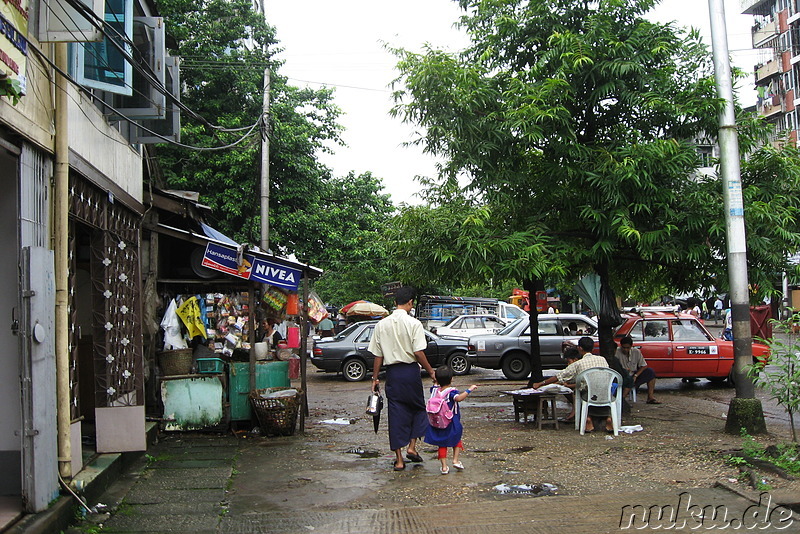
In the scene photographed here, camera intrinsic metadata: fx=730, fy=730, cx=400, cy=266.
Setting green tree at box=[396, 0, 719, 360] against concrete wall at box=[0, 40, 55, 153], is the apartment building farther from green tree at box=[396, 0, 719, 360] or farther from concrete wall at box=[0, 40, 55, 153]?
concrete wall at box=[0, 40, 55, 153]

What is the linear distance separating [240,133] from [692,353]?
13476 millimetres

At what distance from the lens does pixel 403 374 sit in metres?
7.64

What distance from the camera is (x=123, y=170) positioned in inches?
347

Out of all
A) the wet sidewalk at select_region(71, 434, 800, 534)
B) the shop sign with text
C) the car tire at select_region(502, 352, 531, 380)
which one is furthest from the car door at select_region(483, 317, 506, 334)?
the shop sign with text

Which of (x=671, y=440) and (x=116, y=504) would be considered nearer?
(x=116, y=504)

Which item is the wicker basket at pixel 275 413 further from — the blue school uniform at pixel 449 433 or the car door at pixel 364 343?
the car door at pixel 364 343

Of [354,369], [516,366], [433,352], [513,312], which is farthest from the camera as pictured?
[513,312]

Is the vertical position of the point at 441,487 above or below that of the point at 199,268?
below

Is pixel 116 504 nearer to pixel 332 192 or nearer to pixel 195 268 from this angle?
pixel 195 268

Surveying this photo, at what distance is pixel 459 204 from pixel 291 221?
491 inches

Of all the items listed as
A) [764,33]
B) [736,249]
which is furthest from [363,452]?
[764,33]

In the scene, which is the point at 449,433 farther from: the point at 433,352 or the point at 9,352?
the point at 433,352

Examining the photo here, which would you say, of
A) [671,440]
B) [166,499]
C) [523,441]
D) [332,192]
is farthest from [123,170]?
[332,192]

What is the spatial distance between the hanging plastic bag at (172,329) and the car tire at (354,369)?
8.96 m
